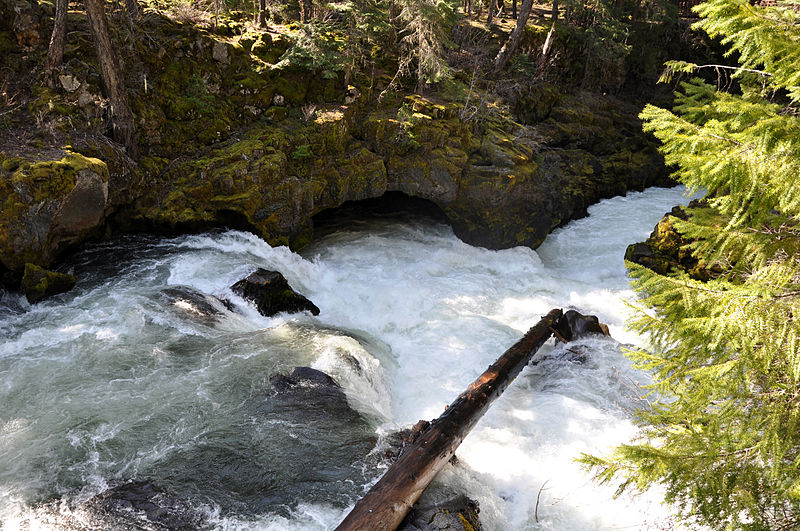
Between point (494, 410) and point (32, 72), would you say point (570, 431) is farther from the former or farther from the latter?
point (32, 72)

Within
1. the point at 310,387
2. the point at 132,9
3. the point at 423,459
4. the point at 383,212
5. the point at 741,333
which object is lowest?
the point at 310,387

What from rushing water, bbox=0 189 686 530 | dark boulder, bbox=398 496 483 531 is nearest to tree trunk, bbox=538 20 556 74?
rushing water, bbox=0 189 686 530

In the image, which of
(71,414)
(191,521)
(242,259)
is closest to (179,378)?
(71,414)

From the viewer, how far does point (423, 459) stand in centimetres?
586

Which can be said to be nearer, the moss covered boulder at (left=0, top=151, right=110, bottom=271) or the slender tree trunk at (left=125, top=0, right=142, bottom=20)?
the moss covered boulder at (left=0, top=151, right=110, bottom=271)

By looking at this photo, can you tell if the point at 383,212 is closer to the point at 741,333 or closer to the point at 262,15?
the point at 262,15

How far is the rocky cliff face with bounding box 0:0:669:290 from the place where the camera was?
9.98m

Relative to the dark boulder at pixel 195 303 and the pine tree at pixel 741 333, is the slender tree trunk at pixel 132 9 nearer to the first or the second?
the dark boulder at pixel 195 303

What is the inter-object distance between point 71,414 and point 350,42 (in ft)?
41.6

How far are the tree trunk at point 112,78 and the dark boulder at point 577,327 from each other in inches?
457

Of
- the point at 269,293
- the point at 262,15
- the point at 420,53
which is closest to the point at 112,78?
the point at 262,15

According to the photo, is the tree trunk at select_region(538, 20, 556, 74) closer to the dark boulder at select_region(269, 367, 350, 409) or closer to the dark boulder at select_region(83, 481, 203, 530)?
the dark boulder at select_region(269, 367, 350, 409)

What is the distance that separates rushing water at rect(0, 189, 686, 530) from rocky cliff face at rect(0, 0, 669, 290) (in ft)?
3.64

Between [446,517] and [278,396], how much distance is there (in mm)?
3355
